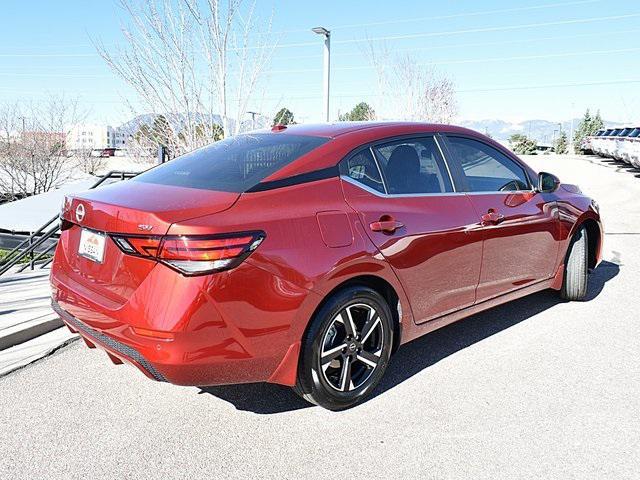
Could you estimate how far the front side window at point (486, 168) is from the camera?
13.1ft

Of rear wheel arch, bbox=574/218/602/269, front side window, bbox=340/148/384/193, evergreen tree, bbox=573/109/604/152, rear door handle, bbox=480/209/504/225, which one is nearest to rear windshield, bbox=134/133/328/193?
front side window, bbox=340/148/384/193

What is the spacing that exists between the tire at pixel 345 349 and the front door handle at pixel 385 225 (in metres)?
0.34

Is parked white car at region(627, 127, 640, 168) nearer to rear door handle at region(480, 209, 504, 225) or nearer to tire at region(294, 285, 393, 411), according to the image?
rear door handle at region(480, 209, 504, 225)

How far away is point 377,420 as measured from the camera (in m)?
3.04

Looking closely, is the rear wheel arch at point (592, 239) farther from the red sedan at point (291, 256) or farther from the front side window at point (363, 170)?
the front side window at point (363, 170)

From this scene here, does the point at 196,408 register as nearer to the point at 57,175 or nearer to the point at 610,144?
the point at 610,144

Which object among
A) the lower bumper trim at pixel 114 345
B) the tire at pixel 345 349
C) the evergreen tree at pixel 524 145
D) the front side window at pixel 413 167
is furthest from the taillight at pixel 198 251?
the evergreen tree at pixel 524 145

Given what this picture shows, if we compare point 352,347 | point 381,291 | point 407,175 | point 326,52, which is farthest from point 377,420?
point 326,52

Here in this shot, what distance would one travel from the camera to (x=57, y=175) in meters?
27.1

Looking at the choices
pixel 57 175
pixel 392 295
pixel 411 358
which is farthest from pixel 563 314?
pixel 57 175

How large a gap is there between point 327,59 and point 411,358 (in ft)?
35.8

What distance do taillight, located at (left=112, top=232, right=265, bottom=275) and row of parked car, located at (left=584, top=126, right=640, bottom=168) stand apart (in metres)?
17.6

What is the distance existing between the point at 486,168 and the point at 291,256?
7.65 feet

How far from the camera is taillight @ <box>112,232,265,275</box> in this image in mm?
2500
